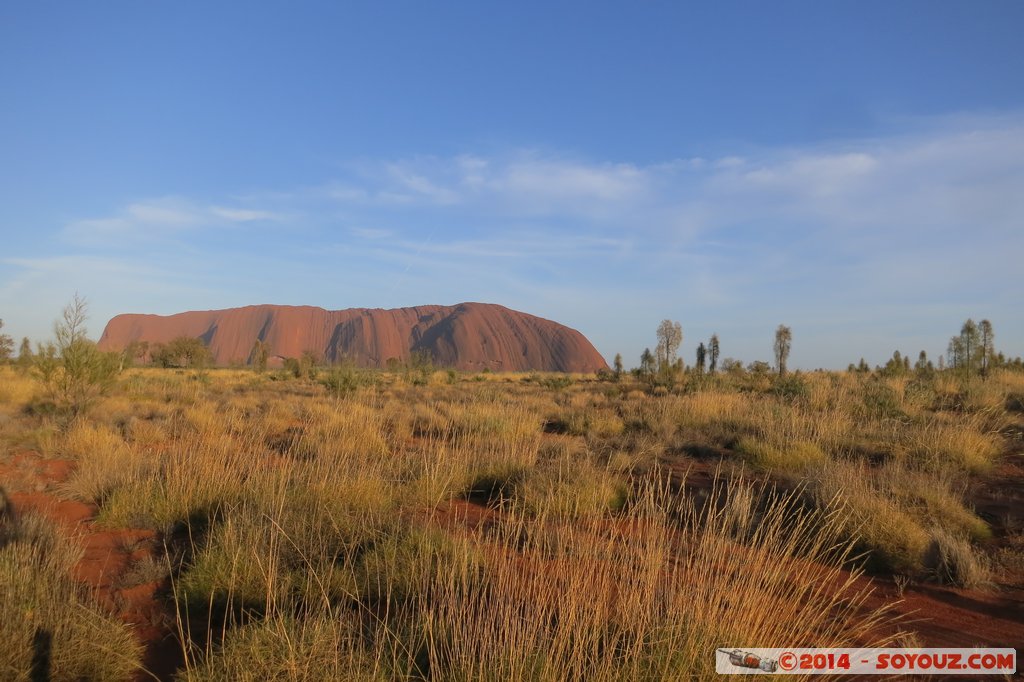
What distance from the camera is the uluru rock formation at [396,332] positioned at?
130250 mm

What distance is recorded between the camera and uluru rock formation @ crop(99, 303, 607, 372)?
130m

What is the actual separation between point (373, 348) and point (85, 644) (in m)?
129

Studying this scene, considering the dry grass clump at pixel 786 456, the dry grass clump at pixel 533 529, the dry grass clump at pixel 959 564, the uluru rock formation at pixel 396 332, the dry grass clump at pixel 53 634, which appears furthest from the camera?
the uluru rock formation at pixel 396 332

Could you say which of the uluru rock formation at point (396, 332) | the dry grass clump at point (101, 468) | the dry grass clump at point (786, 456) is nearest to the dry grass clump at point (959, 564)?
the dry grass clump at point (786, 456)

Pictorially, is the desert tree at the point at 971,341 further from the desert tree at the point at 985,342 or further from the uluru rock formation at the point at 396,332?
the uluru rock formation at the point at 396,332

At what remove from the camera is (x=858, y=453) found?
909cm

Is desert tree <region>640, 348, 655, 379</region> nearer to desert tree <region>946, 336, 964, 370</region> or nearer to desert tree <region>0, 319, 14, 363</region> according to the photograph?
desert tree <region>946, 336, 964, 370</region>

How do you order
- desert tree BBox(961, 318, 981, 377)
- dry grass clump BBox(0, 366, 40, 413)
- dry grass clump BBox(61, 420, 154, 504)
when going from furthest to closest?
desert tree BBox(961, 318, 981, 377) < dry grass clump BBox(0, 366, 40, 413) < dry grass clump BBox(61, 420, 154, 504)

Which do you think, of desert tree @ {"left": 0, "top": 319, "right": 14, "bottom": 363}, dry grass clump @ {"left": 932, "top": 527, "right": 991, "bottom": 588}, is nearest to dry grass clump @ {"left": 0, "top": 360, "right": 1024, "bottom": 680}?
dry grass clump @ {"left": 932, "top": 527, "right": 991, "bottom": 588}

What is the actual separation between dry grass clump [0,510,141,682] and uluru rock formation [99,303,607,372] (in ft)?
379

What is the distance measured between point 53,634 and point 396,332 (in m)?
142

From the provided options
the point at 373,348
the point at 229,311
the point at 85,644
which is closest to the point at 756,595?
the point at 85,644

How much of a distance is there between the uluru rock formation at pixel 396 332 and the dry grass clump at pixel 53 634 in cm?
11556

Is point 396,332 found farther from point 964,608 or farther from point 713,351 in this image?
point 964,608
